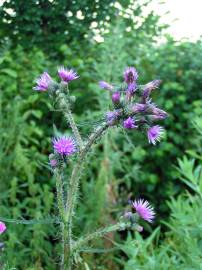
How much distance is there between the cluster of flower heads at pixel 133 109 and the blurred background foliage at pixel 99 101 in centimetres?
154

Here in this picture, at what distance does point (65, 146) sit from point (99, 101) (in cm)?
246

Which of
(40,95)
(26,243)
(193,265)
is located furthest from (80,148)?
(40,95)

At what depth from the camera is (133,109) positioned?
1478 millimetres

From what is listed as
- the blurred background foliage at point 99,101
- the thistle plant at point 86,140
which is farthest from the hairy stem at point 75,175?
the blurred background foliage at point 99,101

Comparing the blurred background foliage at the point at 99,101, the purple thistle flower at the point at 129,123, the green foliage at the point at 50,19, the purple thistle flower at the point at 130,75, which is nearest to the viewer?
the purple thistle flower at the point at 129,123

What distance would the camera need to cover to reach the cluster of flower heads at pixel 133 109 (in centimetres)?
147

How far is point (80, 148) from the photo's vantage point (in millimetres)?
1525

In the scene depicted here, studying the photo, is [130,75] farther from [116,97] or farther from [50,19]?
[50,19]

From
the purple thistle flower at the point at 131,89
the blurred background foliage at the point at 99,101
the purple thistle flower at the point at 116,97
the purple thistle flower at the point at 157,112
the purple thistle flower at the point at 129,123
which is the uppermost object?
the blurred background foliage at the point at 99,101

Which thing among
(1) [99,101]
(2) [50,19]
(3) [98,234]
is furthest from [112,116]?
(2) [50,19]

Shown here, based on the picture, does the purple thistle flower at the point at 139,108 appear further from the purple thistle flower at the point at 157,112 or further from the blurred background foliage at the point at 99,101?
the blurred background foliage at the point at 99,101

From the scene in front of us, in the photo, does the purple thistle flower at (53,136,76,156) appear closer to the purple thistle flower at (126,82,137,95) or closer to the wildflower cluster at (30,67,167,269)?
the wildflower cluster at (30,67,167,269)

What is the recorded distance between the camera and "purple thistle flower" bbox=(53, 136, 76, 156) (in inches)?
59.7

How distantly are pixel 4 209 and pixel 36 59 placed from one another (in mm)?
1828
